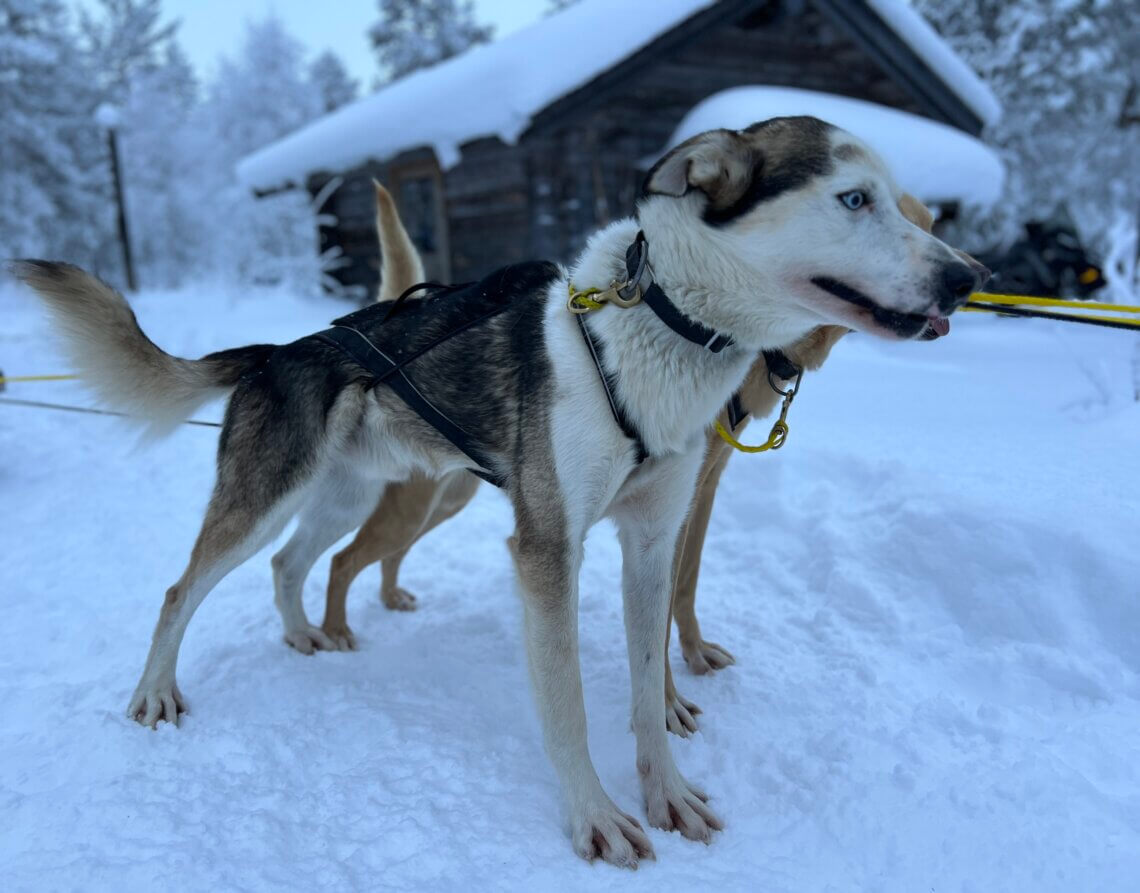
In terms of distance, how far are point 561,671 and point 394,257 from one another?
1.89 metres

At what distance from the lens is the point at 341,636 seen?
10.3 feet

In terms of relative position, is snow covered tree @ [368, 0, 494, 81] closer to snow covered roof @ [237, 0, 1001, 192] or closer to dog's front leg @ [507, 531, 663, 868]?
snow covered roof @ [237, 0, 1001, 192]

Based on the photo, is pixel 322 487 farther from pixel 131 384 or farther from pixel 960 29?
pixel 960 29

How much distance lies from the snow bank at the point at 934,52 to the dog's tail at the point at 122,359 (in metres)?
11.5

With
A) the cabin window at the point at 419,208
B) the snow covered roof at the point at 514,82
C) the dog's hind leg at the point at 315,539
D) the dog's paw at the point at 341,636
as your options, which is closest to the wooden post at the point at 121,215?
the snow covered roof at the point at 514,82

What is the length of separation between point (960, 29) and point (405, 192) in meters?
14.7

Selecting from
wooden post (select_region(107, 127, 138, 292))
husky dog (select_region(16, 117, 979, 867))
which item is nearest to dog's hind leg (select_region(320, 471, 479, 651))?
husky dog (select_region(16, 117, 979, 867))

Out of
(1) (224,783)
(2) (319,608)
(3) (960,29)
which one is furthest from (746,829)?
(3) (960,29)

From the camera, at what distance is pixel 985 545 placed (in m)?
3.02

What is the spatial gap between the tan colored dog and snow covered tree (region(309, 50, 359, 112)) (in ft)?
125

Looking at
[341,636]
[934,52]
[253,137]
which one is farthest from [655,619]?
[253,137]

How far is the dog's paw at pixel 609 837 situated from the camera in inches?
75.1

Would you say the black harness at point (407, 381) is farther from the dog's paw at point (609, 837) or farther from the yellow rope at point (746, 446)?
the dog's paw at point (609, 837)

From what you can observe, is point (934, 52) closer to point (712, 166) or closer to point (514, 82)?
point (514, 82)
